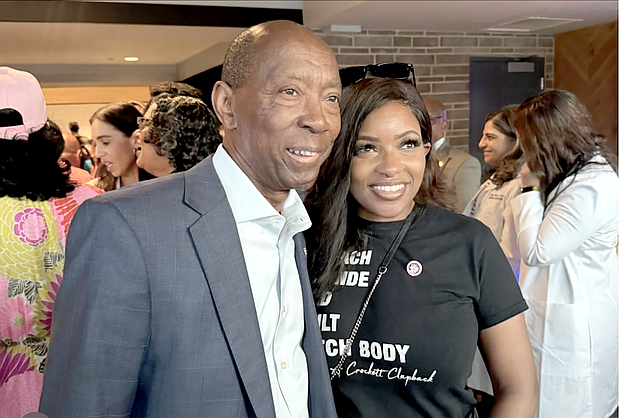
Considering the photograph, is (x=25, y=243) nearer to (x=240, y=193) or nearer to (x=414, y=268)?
(x=240, y=193)

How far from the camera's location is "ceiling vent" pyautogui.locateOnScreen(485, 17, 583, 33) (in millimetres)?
5340

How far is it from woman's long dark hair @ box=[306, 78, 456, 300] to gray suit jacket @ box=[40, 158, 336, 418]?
427 millimetres

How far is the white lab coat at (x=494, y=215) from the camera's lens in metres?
2.91

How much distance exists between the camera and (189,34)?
5.09m

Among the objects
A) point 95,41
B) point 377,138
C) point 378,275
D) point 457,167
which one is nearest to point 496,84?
point 457,167

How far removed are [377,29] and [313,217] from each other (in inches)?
167

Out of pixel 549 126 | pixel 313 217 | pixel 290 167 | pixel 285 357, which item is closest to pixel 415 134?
pixel 313 217

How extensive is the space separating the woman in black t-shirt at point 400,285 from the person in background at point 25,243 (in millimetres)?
821

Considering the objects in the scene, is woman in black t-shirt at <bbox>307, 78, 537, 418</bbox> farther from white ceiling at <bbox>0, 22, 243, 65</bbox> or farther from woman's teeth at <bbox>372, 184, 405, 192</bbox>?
white ceiling at <bbox>0, 22, 243, 65</bbox>

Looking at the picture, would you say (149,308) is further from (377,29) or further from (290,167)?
(377,29)

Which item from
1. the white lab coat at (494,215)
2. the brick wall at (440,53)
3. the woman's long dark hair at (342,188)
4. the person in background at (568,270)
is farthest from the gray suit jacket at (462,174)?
the woman's long dark hair at (342,188)

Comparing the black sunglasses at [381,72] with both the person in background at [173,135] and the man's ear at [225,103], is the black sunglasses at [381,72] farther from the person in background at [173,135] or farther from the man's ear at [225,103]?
the person in background at [173,135]

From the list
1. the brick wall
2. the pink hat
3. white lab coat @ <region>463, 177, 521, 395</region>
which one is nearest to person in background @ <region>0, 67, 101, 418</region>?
the pink hat

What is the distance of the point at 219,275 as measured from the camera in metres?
0.99
